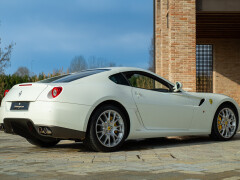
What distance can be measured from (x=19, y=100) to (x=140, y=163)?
94.9 inches

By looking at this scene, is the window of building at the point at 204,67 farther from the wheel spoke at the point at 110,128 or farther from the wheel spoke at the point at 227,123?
the wheel spoke at the point at 110,128

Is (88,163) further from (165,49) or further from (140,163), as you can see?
(165,49)

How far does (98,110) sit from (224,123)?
3246 millimetres

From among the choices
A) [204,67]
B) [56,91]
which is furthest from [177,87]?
[204,67]

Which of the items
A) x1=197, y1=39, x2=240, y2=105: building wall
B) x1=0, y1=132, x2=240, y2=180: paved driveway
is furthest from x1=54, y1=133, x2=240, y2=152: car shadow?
x1=197, y1=39, x2=240, y2=105: building wall

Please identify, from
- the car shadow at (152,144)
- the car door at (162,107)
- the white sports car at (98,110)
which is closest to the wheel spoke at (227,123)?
the car shadow at (152,144)

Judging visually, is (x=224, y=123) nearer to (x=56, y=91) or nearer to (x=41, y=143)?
(x=41, y=143)

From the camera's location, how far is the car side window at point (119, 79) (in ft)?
23.5

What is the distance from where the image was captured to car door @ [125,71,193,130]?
728cm

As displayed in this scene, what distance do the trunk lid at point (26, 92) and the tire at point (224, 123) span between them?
3777 mm

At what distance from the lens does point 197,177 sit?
445 centimetres

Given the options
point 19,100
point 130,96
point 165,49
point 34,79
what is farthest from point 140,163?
point 165,49

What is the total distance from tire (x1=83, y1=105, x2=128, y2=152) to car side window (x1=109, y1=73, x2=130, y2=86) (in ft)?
1.71

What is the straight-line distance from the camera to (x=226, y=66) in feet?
79.5
